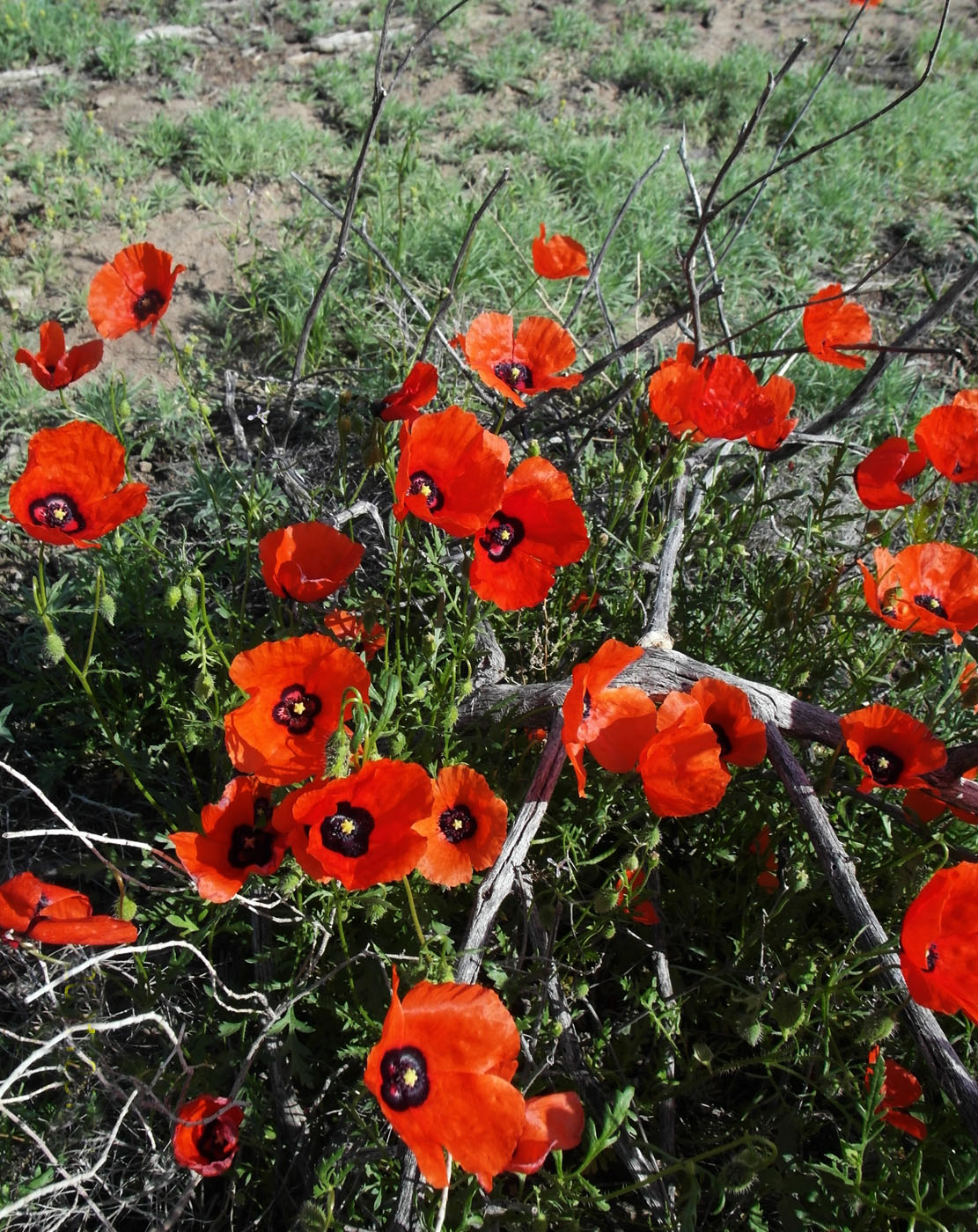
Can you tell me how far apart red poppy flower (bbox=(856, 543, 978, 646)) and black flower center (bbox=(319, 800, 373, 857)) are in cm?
132

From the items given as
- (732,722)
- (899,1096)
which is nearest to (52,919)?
(732,722)

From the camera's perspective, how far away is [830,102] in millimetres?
5816

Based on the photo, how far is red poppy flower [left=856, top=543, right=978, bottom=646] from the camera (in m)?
2.27

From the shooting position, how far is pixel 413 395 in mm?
2242

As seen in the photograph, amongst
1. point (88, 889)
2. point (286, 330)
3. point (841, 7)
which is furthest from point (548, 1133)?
point (841, 7)

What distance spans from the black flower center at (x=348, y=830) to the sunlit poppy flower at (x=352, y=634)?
0.57 metres

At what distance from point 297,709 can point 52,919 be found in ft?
2.05

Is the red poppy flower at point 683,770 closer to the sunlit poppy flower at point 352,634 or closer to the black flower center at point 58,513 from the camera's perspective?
the sunlit poppy flower at point 352,634

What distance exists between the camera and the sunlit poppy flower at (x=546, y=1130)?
1.59m

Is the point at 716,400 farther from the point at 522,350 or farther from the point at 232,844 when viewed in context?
the point at 232,844

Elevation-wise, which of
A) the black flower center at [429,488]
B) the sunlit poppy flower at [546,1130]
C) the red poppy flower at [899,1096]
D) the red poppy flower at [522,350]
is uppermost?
the red poppy flower at [522,350]

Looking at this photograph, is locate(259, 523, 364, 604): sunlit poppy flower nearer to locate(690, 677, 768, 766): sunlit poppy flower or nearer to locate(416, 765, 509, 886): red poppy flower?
locate(416, 765, 509, 886): red poppy flower

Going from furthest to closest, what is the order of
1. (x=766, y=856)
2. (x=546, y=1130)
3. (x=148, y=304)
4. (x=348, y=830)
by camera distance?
(x=148, y=304) → (x=766, y=856) → (x=348, y=830) → (x=546, y=1130)

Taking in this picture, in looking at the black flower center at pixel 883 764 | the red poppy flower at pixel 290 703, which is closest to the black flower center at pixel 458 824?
the red poppy flower at pixel 290 703
